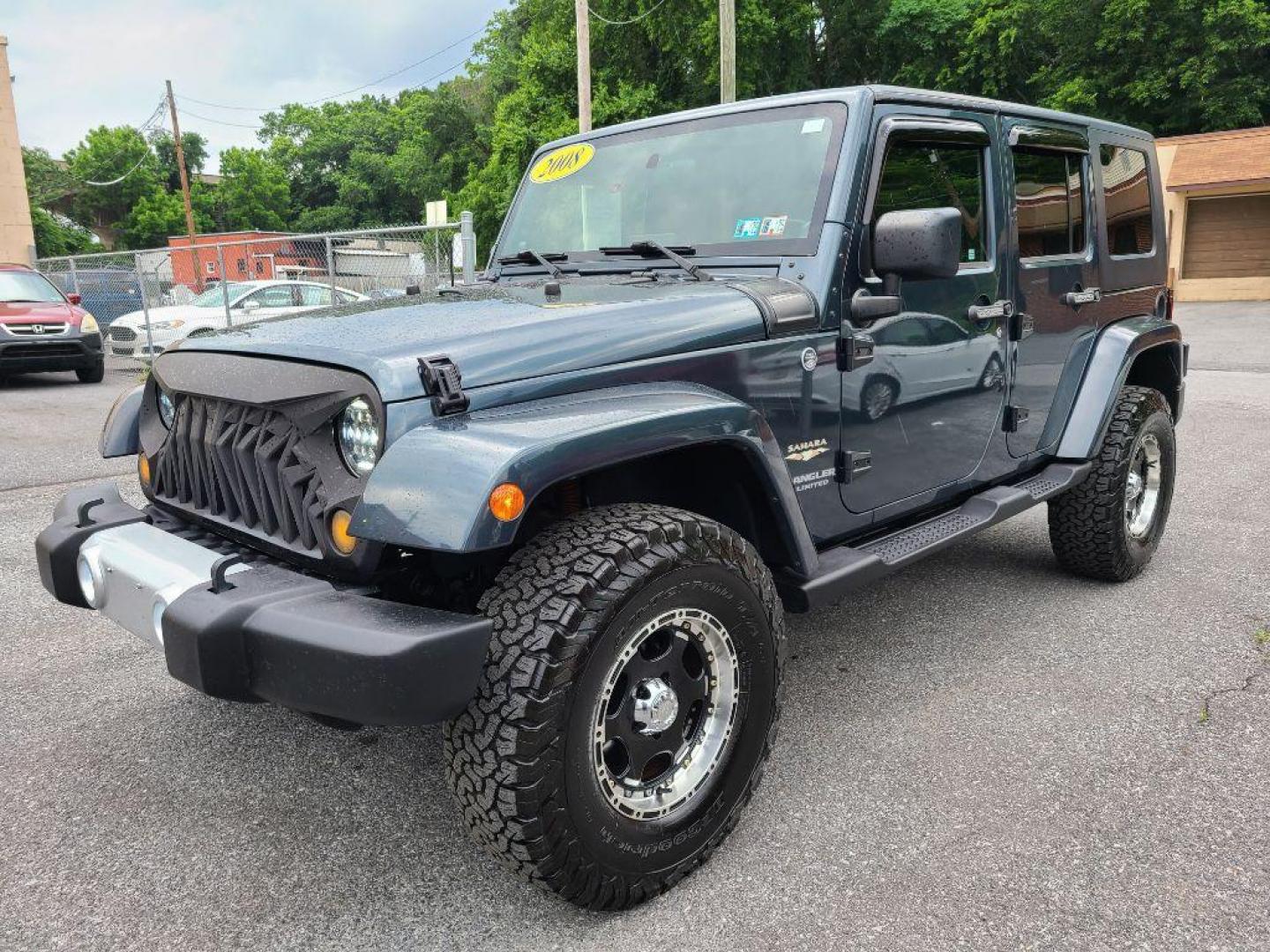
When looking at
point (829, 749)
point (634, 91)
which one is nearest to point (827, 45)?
point (634, 91)

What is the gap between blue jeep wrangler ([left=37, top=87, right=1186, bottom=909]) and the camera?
1952 mm

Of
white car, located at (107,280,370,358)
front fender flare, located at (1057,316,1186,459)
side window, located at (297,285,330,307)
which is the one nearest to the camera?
front fender flare, located at (1057,316,1186,459)

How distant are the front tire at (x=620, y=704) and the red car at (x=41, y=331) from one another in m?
12.2

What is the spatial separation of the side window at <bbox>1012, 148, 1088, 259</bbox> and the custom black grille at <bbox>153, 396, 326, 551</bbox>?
2839 mm

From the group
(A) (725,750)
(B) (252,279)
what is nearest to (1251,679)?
(A) (725,750)

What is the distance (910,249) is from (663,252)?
0.78 meters

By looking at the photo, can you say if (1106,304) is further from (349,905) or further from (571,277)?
(349,905)

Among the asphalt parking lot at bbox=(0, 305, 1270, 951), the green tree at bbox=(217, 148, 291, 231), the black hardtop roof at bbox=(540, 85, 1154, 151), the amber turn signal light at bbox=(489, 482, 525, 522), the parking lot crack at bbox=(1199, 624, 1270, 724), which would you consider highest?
the green tree at bbox=(217, 148, 291, 231)

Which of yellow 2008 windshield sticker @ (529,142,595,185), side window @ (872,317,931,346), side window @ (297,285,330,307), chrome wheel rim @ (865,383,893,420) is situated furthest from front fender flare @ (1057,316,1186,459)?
side window @ (297,285,330,307)

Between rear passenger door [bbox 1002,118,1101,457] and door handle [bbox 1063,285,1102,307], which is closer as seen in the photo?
rear passenger door [bbox 1002,118,1101,457]

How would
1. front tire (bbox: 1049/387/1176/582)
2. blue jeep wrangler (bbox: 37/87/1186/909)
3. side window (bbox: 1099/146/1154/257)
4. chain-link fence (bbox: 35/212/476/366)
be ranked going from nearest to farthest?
1. blue jeep wrangler (bbox: 37/87/1186/909)
2. front tire (bbox: 1049/387/1176/582)
3. side window (bbox: 1099/146/1154/257)
4. chain-link fence (bbox: 35/212/476/366)

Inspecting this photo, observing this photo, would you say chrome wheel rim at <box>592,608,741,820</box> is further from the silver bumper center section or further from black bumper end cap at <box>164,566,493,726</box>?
the silver bumper center section

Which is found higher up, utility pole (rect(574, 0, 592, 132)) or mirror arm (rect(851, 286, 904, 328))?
utility pole (rect(574, 0, 592, 132))

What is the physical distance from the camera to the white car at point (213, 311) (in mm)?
13445
